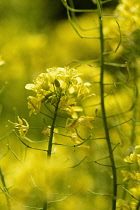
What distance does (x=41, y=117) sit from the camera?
257 centimetres

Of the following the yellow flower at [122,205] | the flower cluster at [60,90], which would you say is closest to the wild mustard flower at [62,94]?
the flower cluster at [60,90]

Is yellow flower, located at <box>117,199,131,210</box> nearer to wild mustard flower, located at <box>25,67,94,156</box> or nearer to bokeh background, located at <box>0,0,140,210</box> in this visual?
bokeh background, located at <box>0,0,140,210</box>

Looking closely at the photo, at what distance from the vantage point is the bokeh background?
149cm

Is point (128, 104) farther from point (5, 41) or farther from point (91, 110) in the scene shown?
point (5, 41)

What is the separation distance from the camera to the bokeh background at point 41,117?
4.88 feet

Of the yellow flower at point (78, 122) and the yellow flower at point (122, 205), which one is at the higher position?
the yellow flower at point (78, 122)

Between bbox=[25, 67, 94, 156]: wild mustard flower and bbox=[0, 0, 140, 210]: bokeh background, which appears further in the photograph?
bbox=[0, 0, 140, 210]: bokeh background

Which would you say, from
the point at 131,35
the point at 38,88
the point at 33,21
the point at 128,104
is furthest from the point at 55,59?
the point at 38,88

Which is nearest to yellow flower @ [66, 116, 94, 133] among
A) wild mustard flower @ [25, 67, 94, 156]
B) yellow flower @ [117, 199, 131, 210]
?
wild mustard flower @ [25, 67, 94, 156]

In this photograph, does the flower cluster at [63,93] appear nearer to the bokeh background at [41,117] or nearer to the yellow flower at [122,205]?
the bokeh background at [41,117]

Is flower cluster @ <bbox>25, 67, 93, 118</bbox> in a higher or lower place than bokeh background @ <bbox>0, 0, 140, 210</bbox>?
higher

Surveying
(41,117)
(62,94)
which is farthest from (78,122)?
(41,117)

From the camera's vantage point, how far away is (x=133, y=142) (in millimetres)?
1714

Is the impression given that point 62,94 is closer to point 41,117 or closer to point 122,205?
point 122,205
